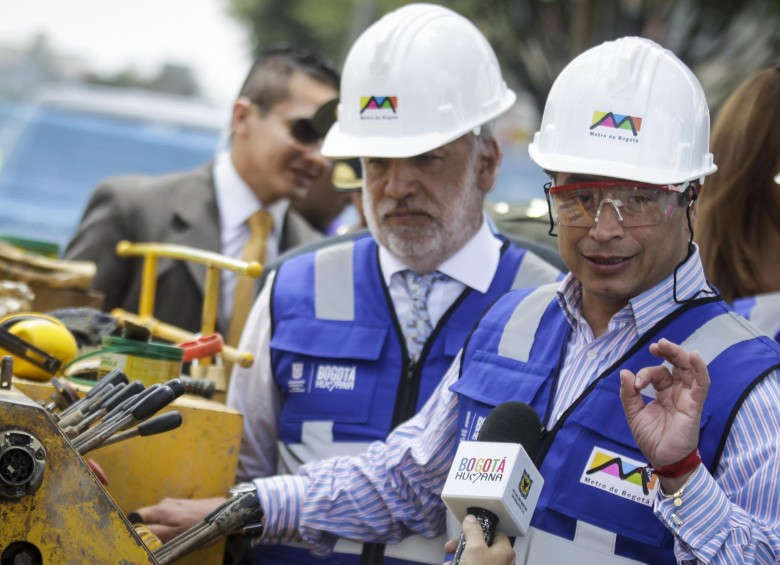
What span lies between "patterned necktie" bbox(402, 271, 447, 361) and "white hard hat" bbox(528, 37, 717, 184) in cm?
113

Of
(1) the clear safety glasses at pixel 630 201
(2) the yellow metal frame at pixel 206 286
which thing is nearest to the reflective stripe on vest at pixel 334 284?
(2) the yellow metal frame at pixel 206 286

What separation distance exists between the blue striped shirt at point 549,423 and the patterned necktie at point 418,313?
0.50 metres

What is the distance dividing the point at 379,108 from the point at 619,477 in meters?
1.91

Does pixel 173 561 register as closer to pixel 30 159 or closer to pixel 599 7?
pixel 30 159

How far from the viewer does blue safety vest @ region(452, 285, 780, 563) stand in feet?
11.0

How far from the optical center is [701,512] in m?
3.10

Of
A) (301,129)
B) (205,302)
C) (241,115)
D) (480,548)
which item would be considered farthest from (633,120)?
(241,115)

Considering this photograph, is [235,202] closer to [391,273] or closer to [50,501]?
[391,273]

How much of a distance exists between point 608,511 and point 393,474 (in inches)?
34.9

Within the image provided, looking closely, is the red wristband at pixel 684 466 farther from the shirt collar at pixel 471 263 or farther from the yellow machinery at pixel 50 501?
the shirt collar at pixel 471 263

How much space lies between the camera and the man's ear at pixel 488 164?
16.6 ft

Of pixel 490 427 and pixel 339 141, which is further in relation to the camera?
pixel 339 141

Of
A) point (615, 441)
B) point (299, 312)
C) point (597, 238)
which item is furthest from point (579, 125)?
point (299, 312)

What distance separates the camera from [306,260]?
5.03 metres
